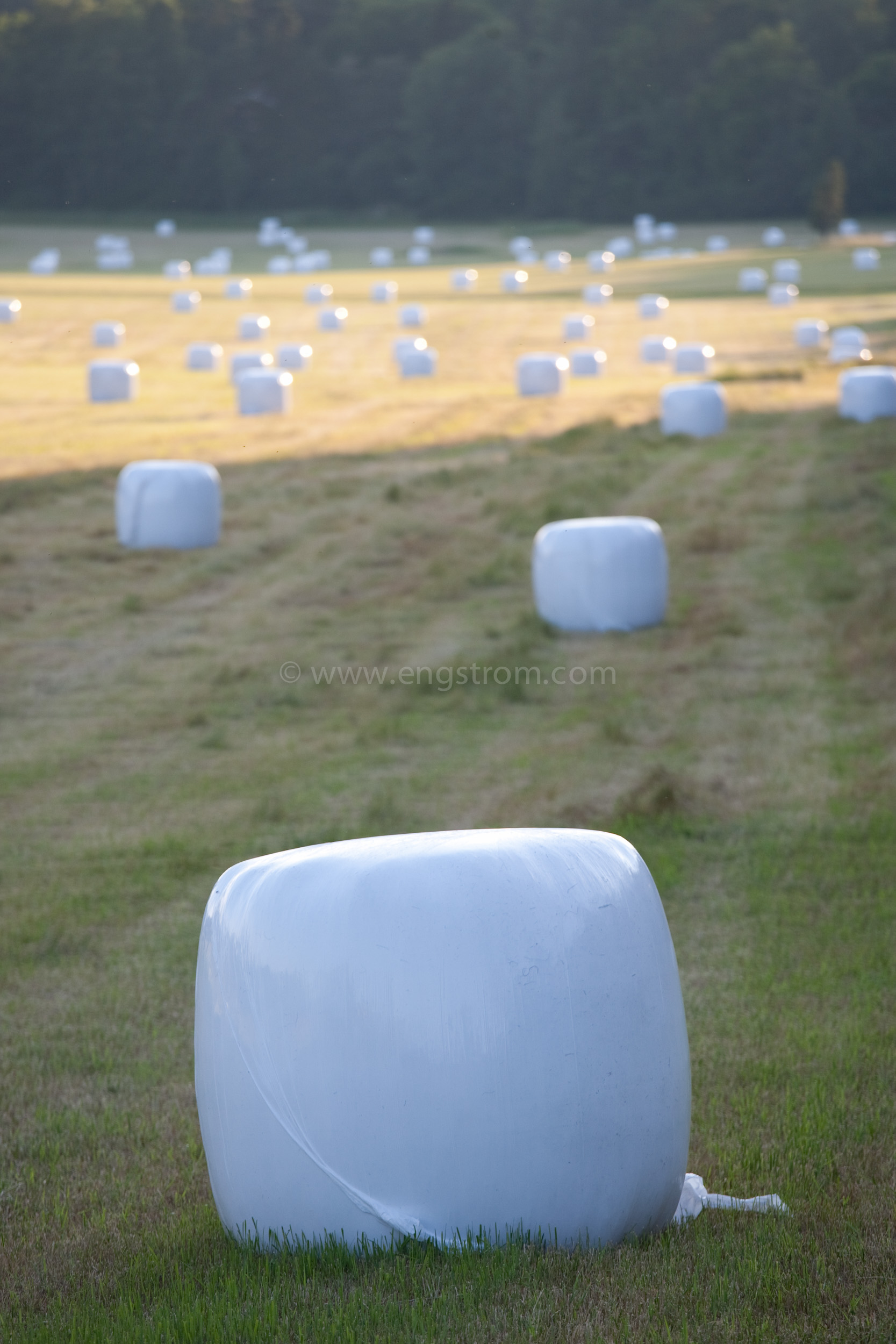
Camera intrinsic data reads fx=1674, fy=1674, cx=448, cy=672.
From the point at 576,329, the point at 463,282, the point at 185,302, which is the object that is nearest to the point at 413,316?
the point at 576,329

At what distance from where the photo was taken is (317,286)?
1932 inches

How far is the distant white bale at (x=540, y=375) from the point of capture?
1051 inches

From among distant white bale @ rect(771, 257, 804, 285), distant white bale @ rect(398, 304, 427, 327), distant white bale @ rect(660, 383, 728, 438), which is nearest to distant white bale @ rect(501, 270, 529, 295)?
distant white bale @ rect(771, 257, 804, 285)

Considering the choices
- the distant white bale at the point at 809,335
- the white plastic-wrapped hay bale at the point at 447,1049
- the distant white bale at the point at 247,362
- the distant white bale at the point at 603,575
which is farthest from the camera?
the distant white bale at the point at 809,335

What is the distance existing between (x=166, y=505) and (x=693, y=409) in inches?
357

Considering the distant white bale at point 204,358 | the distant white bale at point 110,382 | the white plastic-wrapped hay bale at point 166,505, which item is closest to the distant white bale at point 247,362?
the distant white bale at point 204,358

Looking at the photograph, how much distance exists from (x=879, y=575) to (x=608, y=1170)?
1022 cm

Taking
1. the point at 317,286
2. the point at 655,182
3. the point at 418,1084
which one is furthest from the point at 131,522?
the point at 655,182

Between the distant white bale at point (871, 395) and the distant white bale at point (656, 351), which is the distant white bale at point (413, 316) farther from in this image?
the distant white bale at point (871, 395)

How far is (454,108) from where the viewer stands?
86.1 m

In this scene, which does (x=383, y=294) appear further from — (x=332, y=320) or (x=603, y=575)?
(x=603, y=575)

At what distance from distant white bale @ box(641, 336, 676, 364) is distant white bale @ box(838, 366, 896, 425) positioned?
11095mm

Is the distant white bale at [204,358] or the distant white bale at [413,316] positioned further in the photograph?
the distant white bale at [413,316]

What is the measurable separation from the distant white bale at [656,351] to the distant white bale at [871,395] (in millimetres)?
11095
